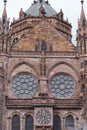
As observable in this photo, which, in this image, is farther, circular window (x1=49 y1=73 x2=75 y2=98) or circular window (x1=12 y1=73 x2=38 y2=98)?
circular window (x1=49 y1=73 x2=75 y2=98)

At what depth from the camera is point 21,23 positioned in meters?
49.0

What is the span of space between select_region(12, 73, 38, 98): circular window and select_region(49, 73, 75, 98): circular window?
5.39 feet

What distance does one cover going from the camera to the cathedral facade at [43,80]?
37.4 metres

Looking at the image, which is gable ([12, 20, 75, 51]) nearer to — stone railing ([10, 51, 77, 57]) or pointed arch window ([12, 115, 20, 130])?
stone railing ([10, 51, 77, 57])

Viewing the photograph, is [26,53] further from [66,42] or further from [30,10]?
[30,10]

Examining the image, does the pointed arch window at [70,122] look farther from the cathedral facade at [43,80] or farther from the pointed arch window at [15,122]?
the pointed arch window at [15,122]

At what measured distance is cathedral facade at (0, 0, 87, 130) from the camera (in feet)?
123

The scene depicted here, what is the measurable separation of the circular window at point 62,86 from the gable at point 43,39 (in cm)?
283

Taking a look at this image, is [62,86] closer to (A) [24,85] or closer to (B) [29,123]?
(A) [24,85]

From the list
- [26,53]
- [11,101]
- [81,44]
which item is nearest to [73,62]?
[81,44]

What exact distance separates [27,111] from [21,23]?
14221mm

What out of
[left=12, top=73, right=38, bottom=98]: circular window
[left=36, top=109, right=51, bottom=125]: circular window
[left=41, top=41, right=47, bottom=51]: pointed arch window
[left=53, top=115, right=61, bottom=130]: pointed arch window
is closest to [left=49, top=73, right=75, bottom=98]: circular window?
[left=12, top=73, right=38, bottom=98]: circular window

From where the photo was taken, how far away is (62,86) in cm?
3966

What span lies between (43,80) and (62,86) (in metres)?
2.04
